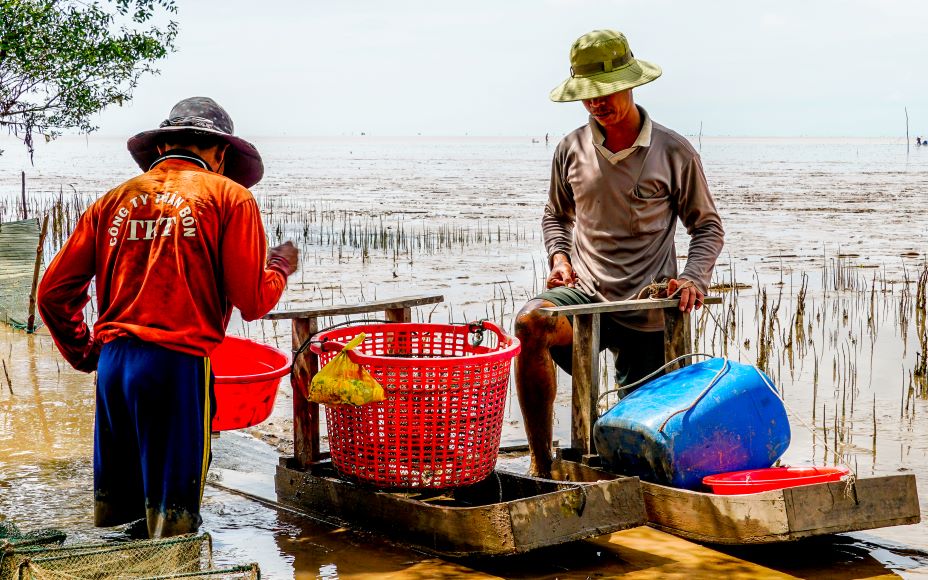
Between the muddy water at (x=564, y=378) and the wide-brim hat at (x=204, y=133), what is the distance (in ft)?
4.99

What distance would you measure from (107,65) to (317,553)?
36.4 ft

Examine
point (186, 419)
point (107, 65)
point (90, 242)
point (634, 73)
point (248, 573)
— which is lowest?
point (248, 573)

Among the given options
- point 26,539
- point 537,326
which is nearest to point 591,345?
point 537,326

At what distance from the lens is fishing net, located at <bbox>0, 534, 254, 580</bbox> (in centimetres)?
288

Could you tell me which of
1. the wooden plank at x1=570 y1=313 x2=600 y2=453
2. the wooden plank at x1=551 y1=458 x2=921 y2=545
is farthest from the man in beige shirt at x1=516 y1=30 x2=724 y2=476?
the wooden plank at x1=551 y1=458 x2=921 y2=545

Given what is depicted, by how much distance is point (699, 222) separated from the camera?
16.3 ft

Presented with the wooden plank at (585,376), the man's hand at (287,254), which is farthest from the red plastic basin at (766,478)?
the man's hand at (287,254)

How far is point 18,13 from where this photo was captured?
11.5 meters

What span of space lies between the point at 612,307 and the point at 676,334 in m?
0.40

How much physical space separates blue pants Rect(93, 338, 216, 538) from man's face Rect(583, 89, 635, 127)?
2.14 metres

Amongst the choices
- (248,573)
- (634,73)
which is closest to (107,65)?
(634,73)

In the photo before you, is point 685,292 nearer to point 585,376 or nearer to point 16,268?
point 585,376

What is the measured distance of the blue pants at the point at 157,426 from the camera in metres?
3.51

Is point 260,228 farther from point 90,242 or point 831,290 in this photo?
point 831,290
